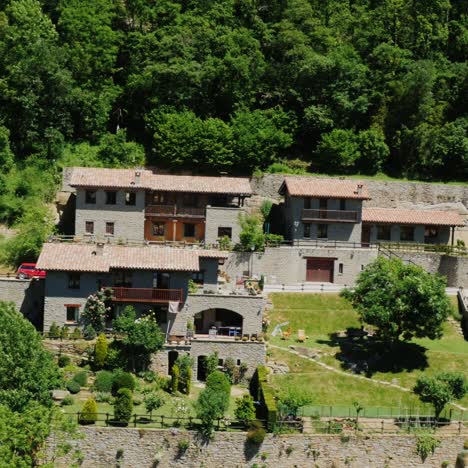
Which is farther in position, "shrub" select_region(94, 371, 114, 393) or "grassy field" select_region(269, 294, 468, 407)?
"grassy field" select_region(269, 294, 468, 407)

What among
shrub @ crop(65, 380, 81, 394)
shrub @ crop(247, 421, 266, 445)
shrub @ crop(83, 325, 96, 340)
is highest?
shrub @ crop(83, 325, 96, 340)

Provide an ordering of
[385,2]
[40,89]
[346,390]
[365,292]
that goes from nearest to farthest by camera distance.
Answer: [346,390] < [365,292] < [40,89] < [385,2]

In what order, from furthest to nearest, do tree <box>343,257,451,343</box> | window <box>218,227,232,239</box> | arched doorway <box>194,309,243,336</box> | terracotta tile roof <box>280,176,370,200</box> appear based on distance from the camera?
terracotta tile roof <box>280,176,370,200</box> < window <box>218,227,232,239</box> < arched doorway <box>194,309,243,336</box> < tree <box>343,257,451,343</box>

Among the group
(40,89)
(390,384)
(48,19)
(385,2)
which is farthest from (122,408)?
(385,2)

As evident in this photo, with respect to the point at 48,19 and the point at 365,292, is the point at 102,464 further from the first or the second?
the point at 48,19

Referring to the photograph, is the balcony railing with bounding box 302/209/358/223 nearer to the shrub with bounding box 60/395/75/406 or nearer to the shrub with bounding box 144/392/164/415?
the shrub with bounding box 144/392/164/415

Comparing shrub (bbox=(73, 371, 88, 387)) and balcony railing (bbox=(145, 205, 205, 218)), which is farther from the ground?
balcony railing (bbox=(145, 205, 205, 218))

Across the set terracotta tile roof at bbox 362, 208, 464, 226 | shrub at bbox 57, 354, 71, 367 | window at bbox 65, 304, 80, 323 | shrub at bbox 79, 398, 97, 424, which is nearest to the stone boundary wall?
shrub at bbox 79, 398, 97, 424
